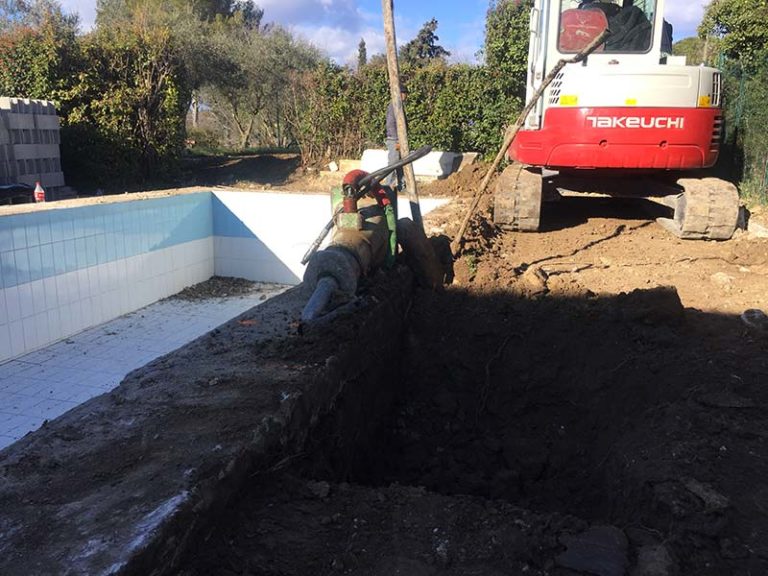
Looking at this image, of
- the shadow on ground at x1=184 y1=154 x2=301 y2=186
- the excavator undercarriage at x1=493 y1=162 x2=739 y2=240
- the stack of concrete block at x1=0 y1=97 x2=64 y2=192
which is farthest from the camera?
the shadow on ground at x1=184 y1=154 x2=301 y2=186

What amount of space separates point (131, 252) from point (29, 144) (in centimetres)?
427

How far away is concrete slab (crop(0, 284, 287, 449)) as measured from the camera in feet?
17.1

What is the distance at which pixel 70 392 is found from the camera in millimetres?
5562

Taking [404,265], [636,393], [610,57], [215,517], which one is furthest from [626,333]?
[610,57]

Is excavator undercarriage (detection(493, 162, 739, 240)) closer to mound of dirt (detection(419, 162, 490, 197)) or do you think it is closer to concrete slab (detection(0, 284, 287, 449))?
mound of dirt (detection(419, 162, 490, 197))

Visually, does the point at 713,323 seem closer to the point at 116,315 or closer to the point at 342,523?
the point at 342,523

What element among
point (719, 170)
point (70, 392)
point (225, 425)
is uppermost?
point (719, 170)

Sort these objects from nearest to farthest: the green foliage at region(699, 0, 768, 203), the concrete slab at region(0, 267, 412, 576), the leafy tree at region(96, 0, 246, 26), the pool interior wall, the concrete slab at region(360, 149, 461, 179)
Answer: the concrete slab at region(0, 267, 412, 576) < the pool interior wall < the green foliage at region(699, 0, 768, 203) < the concrete slab at region(360, 149, 461, 179) < the leafy tree at region(96, 0, 246, 26)

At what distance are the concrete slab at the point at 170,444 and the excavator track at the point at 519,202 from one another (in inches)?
129

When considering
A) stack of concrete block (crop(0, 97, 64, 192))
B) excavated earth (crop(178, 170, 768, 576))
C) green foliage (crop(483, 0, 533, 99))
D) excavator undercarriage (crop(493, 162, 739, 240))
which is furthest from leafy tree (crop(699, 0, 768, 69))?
stack of concrete block (crop(0, 97, 64, 192))

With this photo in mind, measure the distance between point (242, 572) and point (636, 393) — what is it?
2.39m

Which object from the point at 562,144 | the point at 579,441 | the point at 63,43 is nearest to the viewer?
the point at 579,441

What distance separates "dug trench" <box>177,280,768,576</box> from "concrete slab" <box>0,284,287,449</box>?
238 centimetres

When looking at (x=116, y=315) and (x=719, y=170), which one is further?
(x=719, y=170)
